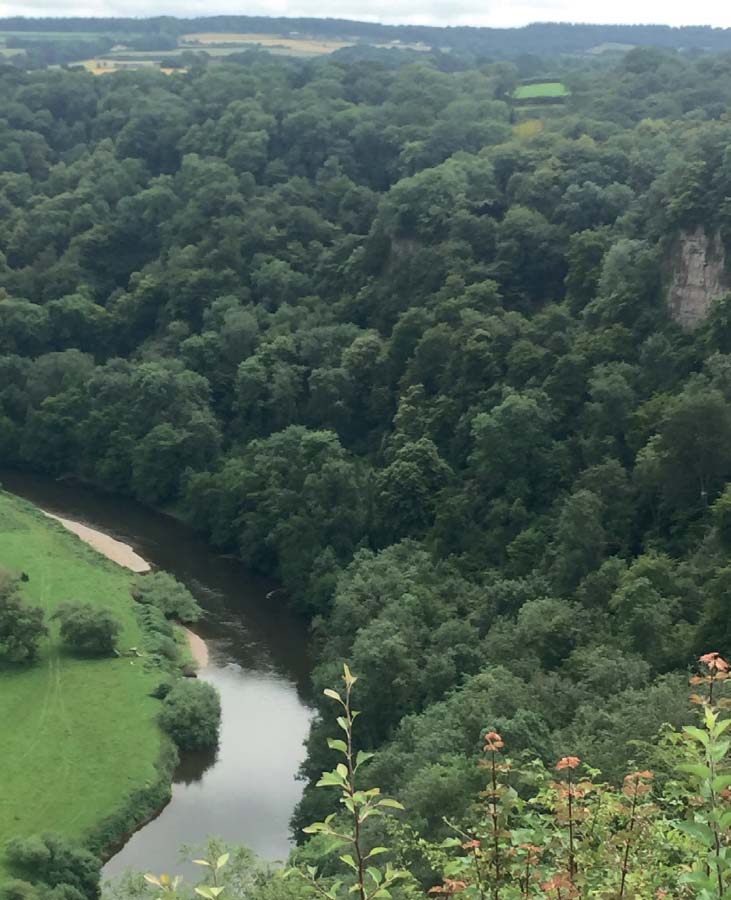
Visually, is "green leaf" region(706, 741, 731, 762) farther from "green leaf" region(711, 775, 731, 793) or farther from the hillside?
the hillside

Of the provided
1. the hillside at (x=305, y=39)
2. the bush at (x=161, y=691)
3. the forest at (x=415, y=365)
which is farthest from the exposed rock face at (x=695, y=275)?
the hillside at (x=305, y=39)

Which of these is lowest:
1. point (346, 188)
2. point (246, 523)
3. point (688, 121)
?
point (246, 523)

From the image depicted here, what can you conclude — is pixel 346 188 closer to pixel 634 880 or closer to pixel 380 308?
pixel 380 308

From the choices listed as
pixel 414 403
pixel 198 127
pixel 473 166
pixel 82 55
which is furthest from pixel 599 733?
pixel 82 55

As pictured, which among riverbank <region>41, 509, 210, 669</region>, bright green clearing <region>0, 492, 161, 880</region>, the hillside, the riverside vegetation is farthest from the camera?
the hillside

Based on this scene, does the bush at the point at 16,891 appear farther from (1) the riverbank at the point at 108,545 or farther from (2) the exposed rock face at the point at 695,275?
(2) the exposed rock face at the point at 695,275

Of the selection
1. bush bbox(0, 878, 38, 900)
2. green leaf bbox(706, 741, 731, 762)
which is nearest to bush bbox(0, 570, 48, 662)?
bush bbox(0, 878, 38, 900)

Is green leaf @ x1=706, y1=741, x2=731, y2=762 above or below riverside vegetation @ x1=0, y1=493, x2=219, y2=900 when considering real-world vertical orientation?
above
